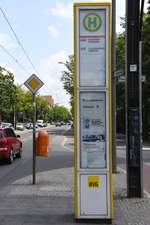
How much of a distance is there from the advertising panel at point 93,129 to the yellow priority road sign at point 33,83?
613 cm

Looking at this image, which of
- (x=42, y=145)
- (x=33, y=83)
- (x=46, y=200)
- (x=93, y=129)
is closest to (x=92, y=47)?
(x=93, y=129)

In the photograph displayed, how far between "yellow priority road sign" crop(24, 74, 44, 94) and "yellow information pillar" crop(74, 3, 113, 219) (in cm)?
609

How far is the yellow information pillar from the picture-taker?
8602mm

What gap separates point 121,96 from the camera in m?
52.9

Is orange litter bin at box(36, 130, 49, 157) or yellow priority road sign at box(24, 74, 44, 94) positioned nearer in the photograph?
orange litter bin at box(36, 130, 49, 157)

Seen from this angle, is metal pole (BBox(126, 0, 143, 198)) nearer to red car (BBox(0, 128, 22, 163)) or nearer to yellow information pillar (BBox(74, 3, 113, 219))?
yellow information pillar (BBox(74, 3, 113, 219))

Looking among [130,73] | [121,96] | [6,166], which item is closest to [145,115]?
[121,96]

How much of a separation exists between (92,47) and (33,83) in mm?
6249

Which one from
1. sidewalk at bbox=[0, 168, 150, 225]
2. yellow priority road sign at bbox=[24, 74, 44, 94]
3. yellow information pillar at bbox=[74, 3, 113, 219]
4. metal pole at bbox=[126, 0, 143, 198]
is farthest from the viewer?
yellow priority road sign at bbox=[24, 74, 44, 94]

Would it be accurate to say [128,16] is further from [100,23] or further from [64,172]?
[64,172]

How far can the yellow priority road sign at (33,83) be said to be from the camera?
1473 centimetres

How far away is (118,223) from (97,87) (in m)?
2.26

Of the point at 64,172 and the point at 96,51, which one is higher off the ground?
the point at 96,51

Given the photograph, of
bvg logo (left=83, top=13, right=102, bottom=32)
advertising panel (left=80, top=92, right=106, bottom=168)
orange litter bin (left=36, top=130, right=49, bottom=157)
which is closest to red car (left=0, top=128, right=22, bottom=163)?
orange litter bin (left=36, top=130, right=49, bottom=157)
